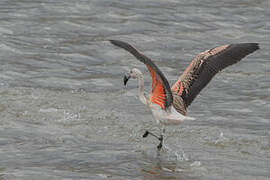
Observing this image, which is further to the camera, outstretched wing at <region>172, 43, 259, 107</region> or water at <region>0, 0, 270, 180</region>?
outstretched wing at <region>172, 43, 259, 107</region>

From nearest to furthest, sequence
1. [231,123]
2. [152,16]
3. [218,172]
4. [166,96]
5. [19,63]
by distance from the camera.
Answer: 1. [218,172]
2. [166,96]
3. [231,123]
4. [19,63]
5. [152,16]

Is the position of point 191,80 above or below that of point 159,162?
above

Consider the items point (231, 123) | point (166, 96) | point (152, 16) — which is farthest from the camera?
point (152, 16)

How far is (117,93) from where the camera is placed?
42.6 ft

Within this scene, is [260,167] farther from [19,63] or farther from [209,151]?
[19,63]

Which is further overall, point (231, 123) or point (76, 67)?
A: point (76, 67)

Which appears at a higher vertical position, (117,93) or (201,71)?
(201,71)

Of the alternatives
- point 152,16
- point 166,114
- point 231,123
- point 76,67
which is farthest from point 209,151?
point 152,16

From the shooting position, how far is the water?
9047 millimetres

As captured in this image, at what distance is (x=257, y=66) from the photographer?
49.2 feet

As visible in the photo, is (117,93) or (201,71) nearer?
(201,71)

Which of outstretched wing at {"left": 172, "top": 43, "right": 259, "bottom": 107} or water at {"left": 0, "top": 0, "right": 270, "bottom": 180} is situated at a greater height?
outstretched wing at {"left": 172, "top": 43, "right": 259, "bottom": 107}

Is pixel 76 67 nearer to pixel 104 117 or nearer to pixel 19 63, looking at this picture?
pixel 19 63

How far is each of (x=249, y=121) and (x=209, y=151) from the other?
1952 millimetres
